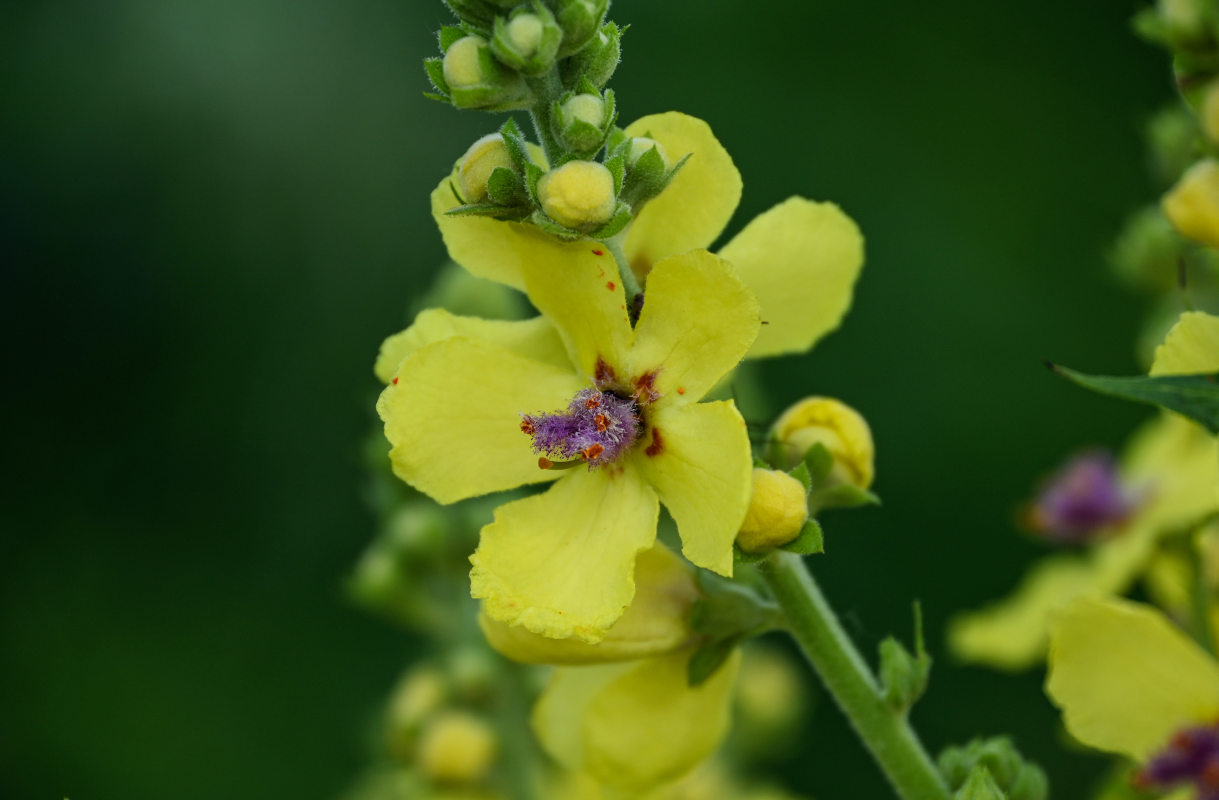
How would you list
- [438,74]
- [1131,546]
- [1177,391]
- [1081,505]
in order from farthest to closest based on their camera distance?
[1081,505] → [1131,546] → [438,74] → [1177,391]

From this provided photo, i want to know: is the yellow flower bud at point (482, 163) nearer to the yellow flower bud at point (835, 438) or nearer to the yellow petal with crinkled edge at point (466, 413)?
the yellow petal with crinkled edge at point (466, 413)

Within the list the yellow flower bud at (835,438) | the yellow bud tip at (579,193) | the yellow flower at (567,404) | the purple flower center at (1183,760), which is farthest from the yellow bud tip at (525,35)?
the purple flower center at (1183,760)

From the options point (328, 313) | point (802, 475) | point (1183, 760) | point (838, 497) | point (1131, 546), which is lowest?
point (328, 313)

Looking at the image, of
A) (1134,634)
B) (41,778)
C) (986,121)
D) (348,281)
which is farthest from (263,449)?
(1134,634)

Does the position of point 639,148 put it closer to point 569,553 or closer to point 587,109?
point 587,109

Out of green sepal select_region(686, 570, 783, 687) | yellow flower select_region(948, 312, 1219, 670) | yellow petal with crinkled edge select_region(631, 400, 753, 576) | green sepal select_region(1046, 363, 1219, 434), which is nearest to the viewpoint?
green sepal select_region(1046, 363, 1219, 434)

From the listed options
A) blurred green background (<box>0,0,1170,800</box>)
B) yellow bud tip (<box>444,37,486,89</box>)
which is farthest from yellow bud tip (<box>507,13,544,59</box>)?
blurred green background (<box>0,0,1170,800</box>)

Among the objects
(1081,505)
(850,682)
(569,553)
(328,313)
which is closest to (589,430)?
(569,553)

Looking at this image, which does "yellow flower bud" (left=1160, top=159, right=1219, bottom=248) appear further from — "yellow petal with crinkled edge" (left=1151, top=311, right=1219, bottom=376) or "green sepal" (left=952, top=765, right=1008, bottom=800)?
"green sepal" (left=952, top=765, right=1008, bottom=800)
